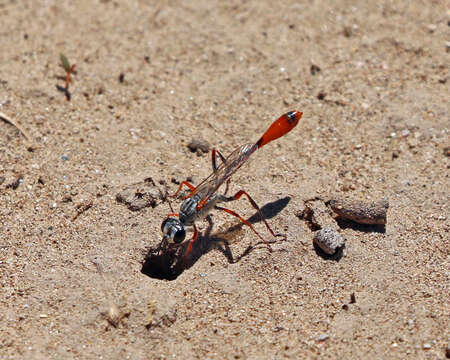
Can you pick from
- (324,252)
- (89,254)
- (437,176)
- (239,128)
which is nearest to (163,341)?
(89,254)

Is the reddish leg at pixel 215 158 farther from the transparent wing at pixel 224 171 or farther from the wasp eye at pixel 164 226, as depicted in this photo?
the wasp eye at pixel 164 226

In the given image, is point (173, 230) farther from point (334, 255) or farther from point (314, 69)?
point (314, 69)

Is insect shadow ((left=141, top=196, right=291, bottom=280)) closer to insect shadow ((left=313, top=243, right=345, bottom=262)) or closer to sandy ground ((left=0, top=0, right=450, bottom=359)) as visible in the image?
sandy ground ((left=0, top=0, right=450, bottom=359))

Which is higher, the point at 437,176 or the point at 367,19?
the point at 367,19

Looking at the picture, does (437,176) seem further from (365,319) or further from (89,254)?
(89,254)

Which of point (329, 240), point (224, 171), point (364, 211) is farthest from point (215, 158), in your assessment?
point (364, 211)
